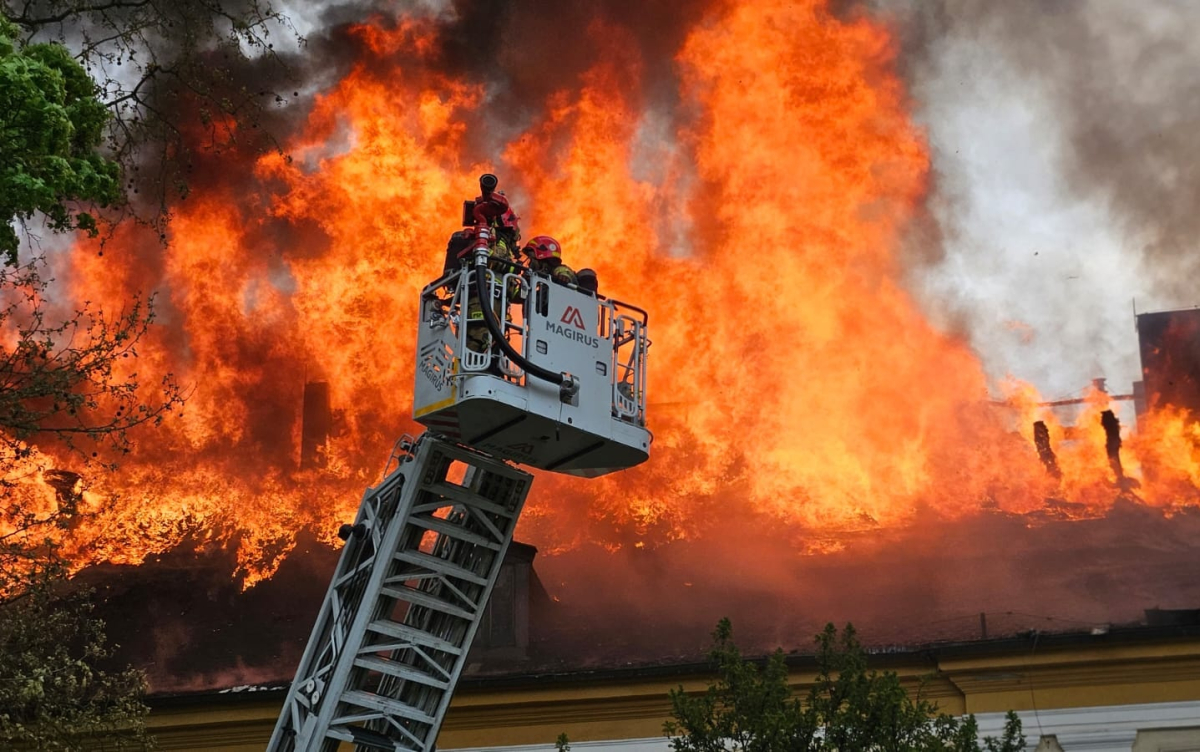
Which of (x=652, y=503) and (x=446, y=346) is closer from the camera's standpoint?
(x=446, y=346)

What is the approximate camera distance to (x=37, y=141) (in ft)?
28.1

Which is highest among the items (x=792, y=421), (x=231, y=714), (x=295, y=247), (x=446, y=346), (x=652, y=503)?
(x=295, y=247)

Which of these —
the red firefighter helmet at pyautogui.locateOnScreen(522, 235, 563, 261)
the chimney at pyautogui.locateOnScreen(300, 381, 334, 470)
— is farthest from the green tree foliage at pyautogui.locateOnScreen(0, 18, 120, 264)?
the chimney at pyautogui.locateOnScreen(300, 381, 334, 470)

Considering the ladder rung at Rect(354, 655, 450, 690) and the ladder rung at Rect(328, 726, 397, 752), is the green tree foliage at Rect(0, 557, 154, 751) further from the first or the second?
the ladder rung at Rect(354, 655, 450, 690)

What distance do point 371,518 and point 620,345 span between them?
2.44 m

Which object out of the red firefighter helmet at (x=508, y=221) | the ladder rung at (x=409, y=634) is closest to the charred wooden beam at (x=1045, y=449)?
the red firefighter helmet at (x=508, y=221)

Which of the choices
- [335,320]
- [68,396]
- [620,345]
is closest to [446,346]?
[620,345]

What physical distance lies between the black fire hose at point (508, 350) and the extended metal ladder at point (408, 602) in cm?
101

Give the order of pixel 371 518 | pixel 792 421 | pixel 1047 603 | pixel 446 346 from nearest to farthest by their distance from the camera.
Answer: pixel 446 346, pixel 371 518, pixel 1047 603, pixel 792 421

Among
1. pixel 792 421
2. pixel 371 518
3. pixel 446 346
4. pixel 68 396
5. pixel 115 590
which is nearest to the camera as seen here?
pixel 446 346

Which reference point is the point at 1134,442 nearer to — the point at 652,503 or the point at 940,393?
the point at 940,393

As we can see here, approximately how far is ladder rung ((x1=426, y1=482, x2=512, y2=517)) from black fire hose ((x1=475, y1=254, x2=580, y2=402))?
113cm

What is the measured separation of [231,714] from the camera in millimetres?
16047

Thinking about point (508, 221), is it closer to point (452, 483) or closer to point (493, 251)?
point (493, 251)
